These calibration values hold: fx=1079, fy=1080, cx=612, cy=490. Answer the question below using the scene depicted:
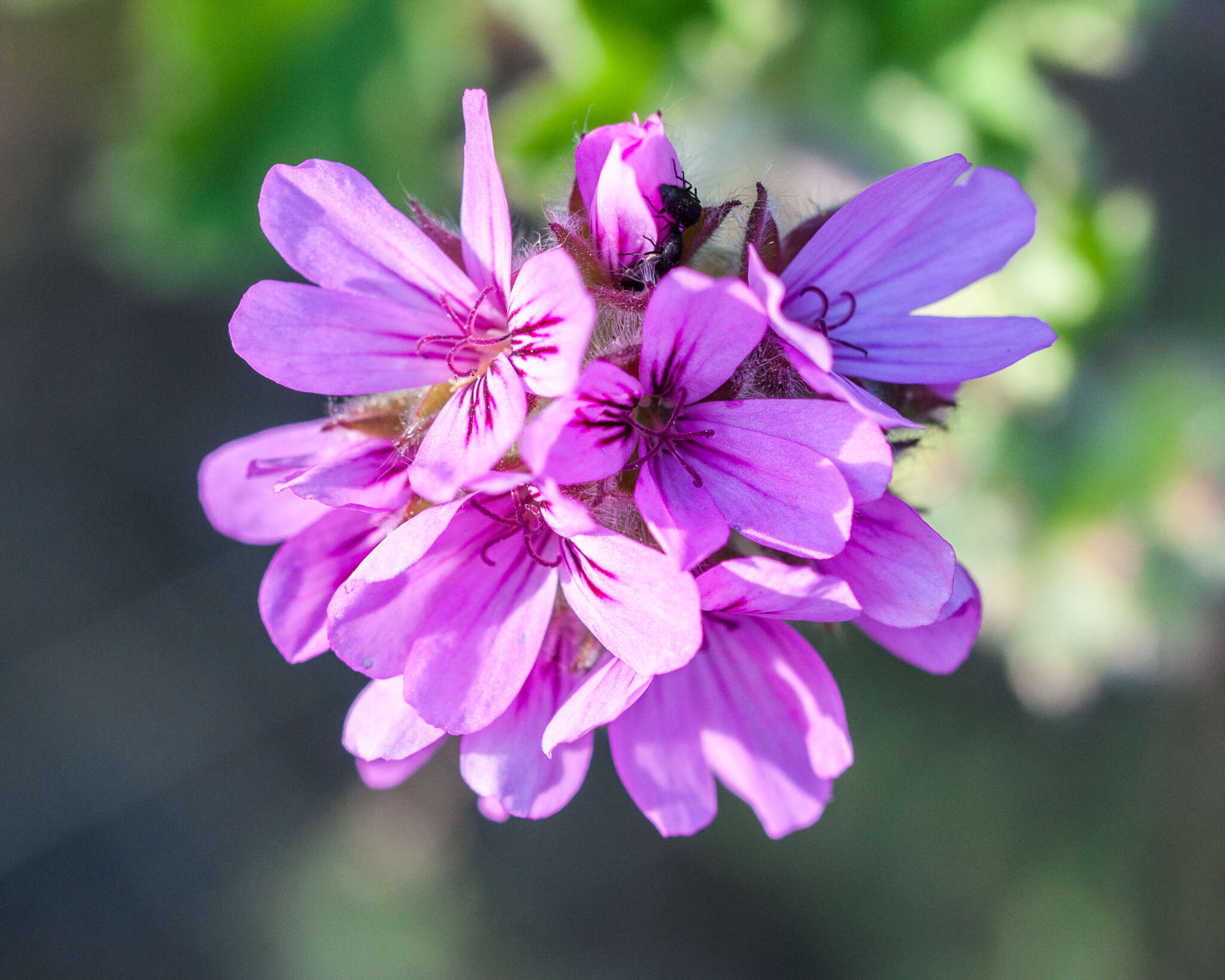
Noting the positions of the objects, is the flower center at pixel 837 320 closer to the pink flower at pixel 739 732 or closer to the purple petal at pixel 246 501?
the pink flower at pixel 739 732

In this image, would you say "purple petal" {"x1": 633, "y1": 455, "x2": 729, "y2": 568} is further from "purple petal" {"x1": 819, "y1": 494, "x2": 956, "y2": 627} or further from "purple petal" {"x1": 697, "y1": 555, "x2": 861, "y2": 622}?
"purple petal" {"x1": 819, "y1": 494, "x2": 956, "y2": 627}

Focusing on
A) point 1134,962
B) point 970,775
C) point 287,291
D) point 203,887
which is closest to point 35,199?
point 203,887

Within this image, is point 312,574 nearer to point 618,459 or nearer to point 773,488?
point 618,459

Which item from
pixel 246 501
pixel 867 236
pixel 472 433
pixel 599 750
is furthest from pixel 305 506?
pixel 599 750

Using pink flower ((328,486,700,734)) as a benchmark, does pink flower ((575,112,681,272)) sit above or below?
above

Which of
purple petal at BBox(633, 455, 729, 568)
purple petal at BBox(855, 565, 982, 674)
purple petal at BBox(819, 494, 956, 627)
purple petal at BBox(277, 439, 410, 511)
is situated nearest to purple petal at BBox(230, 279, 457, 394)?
purple petal at BBox(277, 439, 410, 511)

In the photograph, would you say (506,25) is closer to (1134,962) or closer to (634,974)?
(634,974)

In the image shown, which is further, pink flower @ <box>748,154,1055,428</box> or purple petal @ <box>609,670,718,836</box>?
purple petal @ <box>609,670,718,836</box>

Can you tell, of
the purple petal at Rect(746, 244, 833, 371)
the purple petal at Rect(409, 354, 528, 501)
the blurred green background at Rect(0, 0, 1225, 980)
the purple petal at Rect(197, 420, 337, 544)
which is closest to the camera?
the purple petal at Rect(746, 244, 833, 371)
